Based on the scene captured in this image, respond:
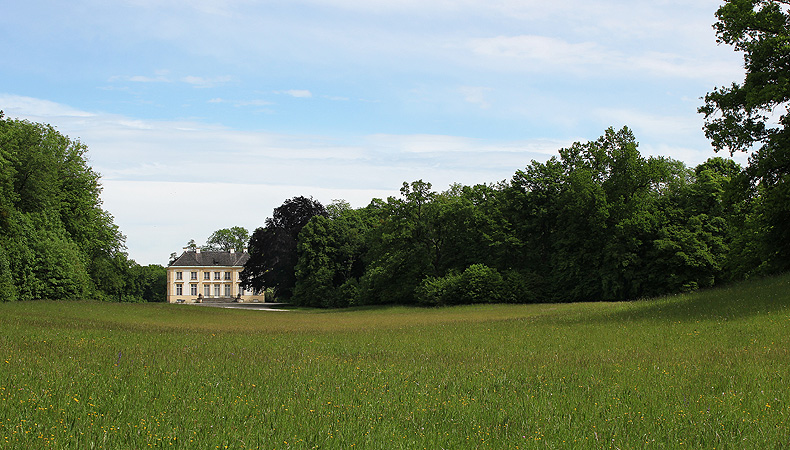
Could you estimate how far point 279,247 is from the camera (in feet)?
253

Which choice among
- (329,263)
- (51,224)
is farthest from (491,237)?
(51,224)

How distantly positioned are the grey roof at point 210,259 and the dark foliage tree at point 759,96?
113 metres

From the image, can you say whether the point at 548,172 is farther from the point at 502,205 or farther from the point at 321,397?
the point at 321,397

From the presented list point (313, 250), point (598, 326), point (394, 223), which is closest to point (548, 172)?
point (394, 223)

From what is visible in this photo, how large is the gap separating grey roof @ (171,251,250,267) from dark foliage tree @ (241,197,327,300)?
53781 millimetres

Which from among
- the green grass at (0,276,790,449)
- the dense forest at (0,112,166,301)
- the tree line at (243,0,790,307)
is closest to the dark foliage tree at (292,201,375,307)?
the tree line at (243,0,790,307)

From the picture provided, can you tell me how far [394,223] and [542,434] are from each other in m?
53.9

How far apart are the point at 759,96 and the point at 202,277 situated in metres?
120

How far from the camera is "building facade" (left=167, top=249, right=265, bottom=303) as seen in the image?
130875 mm

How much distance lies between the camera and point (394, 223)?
61.5 metres

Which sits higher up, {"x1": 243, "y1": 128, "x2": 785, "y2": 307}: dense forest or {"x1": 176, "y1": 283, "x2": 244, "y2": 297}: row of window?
{"x1": 243, "y1": 128, "x2": 785, "y2": 307}: dense forest

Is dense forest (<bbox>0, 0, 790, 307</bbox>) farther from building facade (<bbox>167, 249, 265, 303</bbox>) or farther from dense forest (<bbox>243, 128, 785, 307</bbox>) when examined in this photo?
building facade (<bbox>167, 249, 265, 303</bbox>)

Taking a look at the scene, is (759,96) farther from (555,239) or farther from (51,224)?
(51,224)

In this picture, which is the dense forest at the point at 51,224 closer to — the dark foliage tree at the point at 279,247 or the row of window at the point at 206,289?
the dark foliage tree at the point at 279,247
